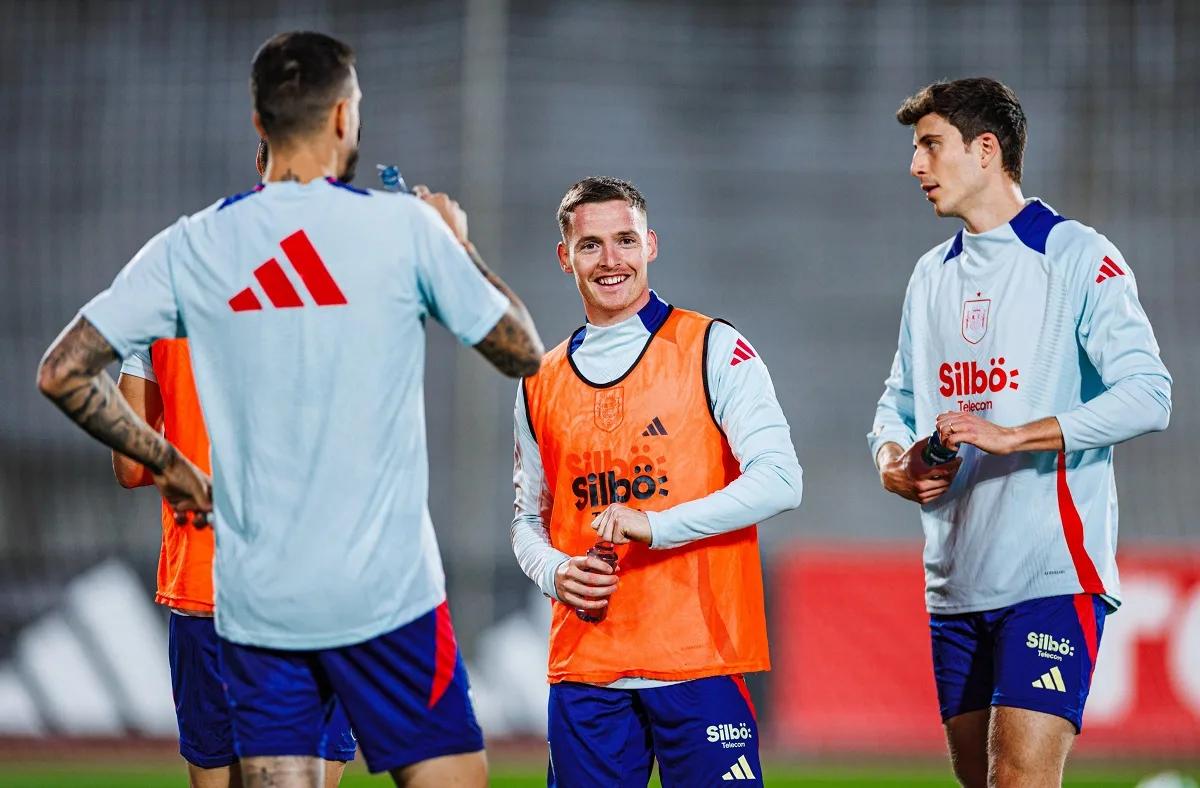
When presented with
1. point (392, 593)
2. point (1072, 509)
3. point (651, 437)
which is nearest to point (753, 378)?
point (651, 437)

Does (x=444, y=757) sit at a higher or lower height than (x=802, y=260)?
lower

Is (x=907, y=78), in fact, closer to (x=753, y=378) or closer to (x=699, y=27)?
(x=699, y=27)

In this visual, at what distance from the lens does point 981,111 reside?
402cm

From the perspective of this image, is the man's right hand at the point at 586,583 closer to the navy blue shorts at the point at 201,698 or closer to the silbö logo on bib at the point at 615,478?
the silbö logo on bib at the point at 615,478

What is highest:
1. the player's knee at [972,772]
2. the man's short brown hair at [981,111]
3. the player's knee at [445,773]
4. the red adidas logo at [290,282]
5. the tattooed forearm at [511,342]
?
the man's short brown hair at [981,111]

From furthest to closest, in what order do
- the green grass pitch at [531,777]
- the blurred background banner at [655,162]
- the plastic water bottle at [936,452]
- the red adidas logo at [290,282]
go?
the blurred background banner at [655,162] < the green grass pitch at [531,777] < the plastic water bottle at [936,452] < the red adidas logo at [290,282]

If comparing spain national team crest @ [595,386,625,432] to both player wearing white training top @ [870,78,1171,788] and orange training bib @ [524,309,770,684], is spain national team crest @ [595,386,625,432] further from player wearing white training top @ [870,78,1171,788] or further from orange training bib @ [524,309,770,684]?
player wearing white training top @ [870,78,1171,788]

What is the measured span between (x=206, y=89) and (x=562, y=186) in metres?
Result: 3.31

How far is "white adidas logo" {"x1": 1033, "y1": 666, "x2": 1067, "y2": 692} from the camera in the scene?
A: 3.65m

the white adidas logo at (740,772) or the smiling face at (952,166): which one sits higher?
the smiling face at (952,166)

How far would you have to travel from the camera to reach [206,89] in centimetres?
1270

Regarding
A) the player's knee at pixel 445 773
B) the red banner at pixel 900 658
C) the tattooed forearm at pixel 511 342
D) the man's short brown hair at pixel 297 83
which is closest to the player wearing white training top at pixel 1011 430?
the tattooed forearm at pixel 511 342

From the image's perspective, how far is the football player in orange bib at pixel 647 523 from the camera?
3615 mm

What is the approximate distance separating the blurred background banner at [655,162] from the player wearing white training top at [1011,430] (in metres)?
6.55
